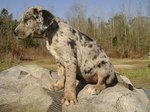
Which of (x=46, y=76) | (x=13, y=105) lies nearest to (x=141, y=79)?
(x=46, y=76)

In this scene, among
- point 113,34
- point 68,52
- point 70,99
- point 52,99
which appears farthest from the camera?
point 113,34

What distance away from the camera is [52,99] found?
624 cm

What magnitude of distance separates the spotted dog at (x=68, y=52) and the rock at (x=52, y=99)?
0.49 ft

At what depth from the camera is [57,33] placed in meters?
6.21

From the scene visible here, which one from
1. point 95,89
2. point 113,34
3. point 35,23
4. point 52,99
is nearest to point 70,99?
point 52,99

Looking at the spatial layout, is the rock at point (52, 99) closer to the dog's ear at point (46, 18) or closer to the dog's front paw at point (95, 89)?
the dog's front paw at point (95, 89)

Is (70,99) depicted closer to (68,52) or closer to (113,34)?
(68,52)

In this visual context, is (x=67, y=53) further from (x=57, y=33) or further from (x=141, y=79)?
(x=141, y=79)

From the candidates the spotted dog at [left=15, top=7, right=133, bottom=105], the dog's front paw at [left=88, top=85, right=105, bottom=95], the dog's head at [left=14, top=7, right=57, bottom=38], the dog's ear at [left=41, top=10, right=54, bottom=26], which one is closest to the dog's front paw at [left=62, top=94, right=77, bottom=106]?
the spotted dog at [left=15, top=7, right=133, bottom=105]

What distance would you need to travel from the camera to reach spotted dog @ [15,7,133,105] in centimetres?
606

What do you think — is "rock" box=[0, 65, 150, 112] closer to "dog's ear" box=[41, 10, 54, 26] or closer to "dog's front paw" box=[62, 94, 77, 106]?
"dog's front paw" box=[62, 94, 77, 106]

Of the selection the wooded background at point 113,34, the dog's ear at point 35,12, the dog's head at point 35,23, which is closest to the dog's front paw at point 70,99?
the dog's head at point 35,23

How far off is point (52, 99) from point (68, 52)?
2.88 feet

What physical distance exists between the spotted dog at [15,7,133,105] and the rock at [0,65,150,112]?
150mm
